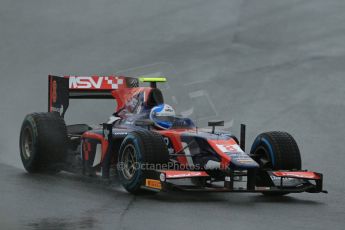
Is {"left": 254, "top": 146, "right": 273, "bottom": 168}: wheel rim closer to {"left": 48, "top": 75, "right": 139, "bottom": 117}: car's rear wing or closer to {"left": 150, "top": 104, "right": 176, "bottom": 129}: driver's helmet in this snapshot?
{"left": 150, "top": 104, "right": 176, "bottom": 129}: driver's helmet

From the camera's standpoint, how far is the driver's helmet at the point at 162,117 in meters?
13.3

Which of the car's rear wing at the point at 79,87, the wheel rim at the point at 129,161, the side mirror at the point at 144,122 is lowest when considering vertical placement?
the wheel rim at the point at 129,161

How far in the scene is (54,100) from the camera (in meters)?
15.4

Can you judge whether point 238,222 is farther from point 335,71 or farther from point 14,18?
point 14,18

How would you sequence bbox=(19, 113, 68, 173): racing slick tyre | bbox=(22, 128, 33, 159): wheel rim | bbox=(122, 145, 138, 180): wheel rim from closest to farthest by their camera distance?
bbox=(122, 145, 138, 180): wheel rim
bbox=(19, 113, 68, 173): racing slick tyre
bbox=(22, 128, 33, 159): wheel rim

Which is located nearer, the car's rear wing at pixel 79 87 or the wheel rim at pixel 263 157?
the wheel rim at pixel 263 157

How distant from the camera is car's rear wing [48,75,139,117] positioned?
15.4 meters

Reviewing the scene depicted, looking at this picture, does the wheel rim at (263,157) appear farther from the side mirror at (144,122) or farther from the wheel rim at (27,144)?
the wheel rim at (27,144)

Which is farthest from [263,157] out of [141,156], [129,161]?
[141,156]

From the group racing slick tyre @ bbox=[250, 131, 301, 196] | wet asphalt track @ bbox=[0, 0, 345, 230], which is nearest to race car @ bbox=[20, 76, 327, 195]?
racing slick tyre @ bbox=[250, 131, 301, 196]

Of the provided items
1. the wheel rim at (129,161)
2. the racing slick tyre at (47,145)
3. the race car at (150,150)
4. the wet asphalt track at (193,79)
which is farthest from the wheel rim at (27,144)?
the wheel rim at (129,161)

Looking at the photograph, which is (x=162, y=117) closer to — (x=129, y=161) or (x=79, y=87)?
(x=129, y=161)

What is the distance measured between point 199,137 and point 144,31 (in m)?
12.8

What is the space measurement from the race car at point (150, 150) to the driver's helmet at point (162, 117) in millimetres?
16
